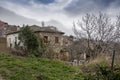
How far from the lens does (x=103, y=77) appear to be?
230 inches

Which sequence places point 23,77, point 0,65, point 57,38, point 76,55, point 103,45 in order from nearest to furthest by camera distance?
point 23,77
point 0,65
point 103,45
point 76,55
point 57,38

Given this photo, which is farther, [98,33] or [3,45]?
[3,45]

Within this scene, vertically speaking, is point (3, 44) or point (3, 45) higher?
point (3, 44)

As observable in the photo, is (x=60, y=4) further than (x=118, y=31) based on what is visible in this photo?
No

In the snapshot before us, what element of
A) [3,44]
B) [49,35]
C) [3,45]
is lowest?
[3,45]

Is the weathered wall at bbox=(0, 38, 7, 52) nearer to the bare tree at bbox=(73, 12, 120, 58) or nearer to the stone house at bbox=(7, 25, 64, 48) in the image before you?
the stone house at bbox=(7, 25, 64, 48)

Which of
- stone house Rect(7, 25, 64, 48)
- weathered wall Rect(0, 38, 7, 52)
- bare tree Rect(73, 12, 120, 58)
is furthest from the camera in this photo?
stone house Rect(7, 25, 64, 48)

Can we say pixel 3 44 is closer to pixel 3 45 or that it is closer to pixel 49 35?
pixel 3 45

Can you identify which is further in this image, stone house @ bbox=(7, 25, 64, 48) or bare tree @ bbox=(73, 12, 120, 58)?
stone house @ bbox=(7, 25, 64, 48)

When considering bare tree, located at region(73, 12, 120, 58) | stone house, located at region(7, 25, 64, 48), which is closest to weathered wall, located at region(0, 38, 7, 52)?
stone house, located at region(7, 25, 64, 48)

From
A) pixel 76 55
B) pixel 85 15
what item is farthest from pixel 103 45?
pixel 76 55

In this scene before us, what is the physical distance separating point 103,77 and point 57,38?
2741cm

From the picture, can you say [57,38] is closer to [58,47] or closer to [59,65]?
[58,47]

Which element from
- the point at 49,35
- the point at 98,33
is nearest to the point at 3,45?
the point at 49,35
